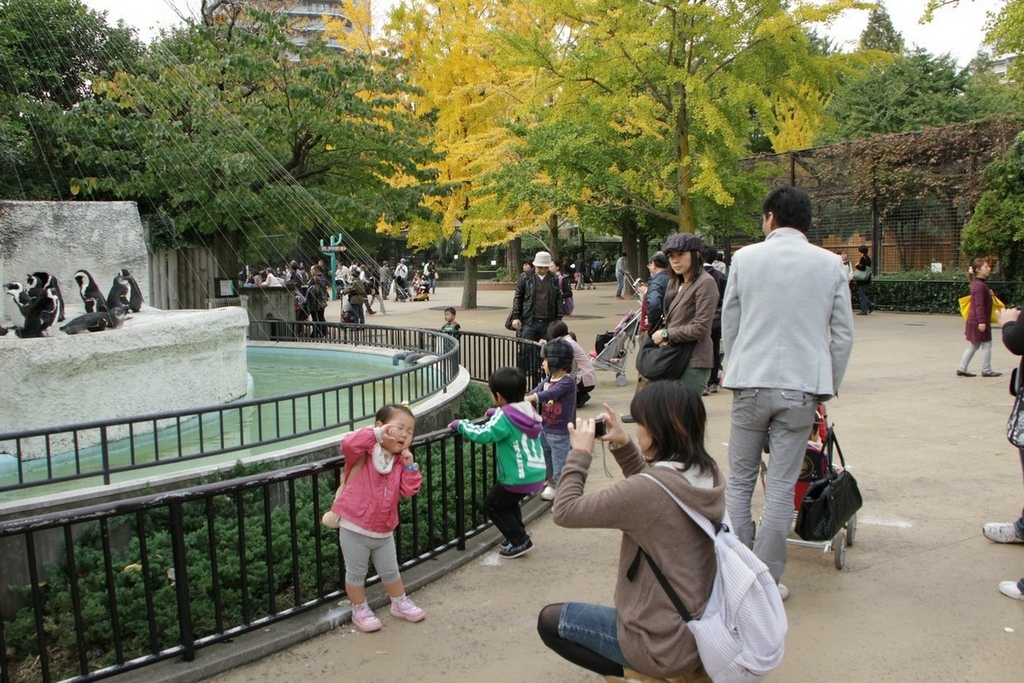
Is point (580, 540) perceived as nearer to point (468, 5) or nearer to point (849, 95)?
point (468, 5)

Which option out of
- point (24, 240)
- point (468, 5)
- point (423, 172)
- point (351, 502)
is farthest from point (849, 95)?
point (351, 502)

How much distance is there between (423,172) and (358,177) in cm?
145

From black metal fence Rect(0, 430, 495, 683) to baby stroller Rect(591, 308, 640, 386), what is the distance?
614cm

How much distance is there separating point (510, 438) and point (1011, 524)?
3119 millimetres

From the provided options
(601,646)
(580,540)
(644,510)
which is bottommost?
(580,540)

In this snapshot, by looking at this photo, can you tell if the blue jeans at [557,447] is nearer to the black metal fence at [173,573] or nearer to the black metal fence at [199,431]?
the black metal fence at [173,573]

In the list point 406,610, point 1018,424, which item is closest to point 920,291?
point 1018,424

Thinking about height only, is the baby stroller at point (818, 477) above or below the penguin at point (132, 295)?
below

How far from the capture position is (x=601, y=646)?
2936 millimetres

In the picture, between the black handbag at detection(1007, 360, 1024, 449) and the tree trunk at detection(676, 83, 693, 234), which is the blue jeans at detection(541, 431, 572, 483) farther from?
the tree trunk at detection(676, 83, 693, 234)

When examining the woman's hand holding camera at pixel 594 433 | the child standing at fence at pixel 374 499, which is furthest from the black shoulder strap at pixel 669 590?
the child standing at fence at pixel 374 499

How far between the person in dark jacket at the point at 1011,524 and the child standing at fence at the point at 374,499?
9.93 feet

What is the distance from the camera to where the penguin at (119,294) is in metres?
8.56

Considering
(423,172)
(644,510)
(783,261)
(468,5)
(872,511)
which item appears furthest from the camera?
(468,5)
